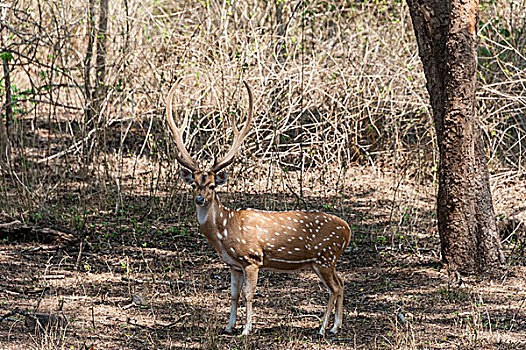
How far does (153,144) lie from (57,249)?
7.27ft

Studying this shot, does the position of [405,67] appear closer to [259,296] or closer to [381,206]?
[381,206]

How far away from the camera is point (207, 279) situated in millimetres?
7484

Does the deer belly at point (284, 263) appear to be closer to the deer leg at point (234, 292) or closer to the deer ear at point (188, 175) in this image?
the deer leg at point (234, 292)

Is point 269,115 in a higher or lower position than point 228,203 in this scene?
higher

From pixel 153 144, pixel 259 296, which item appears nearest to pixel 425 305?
pixel 259 296

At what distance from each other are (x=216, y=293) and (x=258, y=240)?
142cm

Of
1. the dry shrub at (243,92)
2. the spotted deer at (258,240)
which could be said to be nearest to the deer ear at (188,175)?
the spotted deer at (258,240)

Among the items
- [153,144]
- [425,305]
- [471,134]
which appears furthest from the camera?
[153,144]

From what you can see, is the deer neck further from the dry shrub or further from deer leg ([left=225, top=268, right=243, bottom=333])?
the dry shrub

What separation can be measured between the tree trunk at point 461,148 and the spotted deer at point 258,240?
1789mm

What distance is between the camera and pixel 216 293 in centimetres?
705

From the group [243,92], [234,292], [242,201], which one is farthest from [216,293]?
[243,92]

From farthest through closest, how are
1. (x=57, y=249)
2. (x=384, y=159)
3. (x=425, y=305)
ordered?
1. (x=384, y=159)
2. (x=57, y=249)
3. (x=425, y=305)

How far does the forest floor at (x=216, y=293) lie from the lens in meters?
5.66
